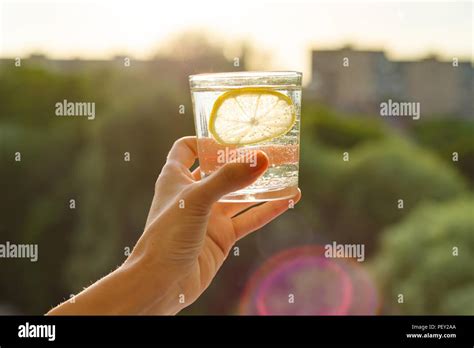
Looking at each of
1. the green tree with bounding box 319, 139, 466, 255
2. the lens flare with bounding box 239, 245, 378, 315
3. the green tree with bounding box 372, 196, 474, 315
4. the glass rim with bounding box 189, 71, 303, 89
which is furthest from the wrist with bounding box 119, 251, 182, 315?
the green tree with bounding box 319, 139, 466, 255

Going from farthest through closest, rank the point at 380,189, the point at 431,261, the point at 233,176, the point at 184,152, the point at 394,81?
1. the point at 380,189
2. the point at 394,81
3. the point at 431,261
4. the point at 184,152
5. the point at 233,176

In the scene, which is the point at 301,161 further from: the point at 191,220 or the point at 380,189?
the point at 191,220

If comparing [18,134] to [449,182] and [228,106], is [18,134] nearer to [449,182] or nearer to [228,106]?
[449,182]

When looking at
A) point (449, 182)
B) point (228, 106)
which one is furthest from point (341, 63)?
point (228, 106)

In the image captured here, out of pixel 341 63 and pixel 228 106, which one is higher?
pixel 341 63

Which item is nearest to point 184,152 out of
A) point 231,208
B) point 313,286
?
point 231,208

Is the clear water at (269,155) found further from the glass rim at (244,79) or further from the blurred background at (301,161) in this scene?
the blurred background at (301,161)
